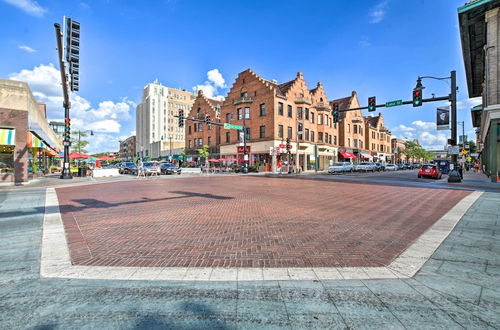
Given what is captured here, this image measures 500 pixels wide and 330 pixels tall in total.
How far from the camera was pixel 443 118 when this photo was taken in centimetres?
1744

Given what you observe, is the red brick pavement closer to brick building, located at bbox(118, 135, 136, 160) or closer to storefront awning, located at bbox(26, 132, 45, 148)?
storefront awning, located at bbox(26, 132, 45, 148)

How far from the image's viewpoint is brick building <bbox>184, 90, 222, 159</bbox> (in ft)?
155

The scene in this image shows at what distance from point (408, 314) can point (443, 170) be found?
40455 mm

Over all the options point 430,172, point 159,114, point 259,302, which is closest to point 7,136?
point 259,302

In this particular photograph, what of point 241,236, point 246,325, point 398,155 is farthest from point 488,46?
point 398,155

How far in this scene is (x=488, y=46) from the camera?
1664 centimetres

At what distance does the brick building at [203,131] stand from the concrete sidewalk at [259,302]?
4367cm

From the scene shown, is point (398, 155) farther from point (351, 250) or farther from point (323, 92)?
point (351, 250)

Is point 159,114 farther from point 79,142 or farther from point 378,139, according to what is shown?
point 378,139

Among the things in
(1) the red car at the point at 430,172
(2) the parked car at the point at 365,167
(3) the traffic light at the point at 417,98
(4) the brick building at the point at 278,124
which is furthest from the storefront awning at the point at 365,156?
(3) the traffic light at the point at 417,98

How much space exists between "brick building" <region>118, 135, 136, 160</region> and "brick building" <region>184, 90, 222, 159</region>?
232ft

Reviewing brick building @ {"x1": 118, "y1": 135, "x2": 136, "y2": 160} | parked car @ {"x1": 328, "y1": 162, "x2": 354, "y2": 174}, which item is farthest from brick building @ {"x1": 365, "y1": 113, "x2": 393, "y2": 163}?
brick building @ {"x1": 118, "y1": 135, "x2": 136, "y2": 160}

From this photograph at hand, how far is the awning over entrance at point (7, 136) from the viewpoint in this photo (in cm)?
1648

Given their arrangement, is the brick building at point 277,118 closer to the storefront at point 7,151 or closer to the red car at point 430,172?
the red car at point 430,172
